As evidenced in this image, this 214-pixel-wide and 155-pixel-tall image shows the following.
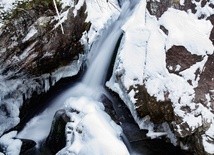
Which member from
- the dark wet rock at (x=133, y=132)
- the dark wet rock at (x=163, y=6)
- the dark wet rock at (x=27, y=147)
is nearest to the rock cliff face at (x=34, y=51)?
the dark wet rock at (x=27, y=147)

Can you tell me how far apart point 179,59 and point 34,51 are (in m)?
2.66

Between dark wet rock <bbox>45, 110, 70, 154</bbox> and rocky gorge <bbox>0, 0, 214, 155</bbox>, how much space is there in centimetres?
2

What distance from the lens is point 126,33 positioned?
7.16 metres

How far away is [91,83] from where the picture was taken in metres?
7.34

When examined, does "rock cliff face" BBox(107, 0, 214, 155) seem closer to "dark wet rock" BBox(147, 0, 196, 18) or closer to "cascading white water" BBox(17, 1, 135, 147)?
"dark wet rock" BBox(147, 0, 196, 18)

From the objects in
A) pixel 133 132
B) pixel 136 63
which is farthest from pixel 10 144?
pixel 136 63

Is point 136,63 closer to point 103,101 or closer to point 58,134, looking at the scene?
point 103,101

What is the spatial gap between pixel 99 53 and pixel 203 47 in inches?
88.2

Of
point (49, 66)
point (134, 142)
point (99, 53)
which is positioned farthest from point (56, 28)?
point (134, 142)

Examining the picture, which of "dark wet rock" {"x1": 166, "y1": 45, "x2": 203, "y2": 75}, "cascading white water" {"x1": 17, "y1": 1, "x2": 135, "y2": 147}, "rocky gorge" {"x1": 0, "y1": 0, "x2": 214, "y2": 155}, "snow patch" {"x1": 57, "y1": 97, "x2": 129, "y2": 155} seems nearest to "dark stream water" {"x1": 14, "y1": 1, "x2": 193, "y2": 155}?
"cascading white water" {"x1": 17, "y1": 1, "x2": 135, "y2": 147}

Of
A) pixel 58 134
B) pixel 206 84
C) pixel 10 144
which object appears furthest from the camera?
pixel 206 84

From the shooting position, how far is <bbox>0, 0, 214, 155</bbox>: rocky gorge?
602cm

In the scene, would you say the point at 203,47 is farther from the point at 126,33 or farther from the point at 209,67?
the point at 126,33

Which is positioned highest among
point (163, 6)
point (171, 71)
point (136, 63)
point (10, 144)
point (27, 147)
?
point (163, 6)
